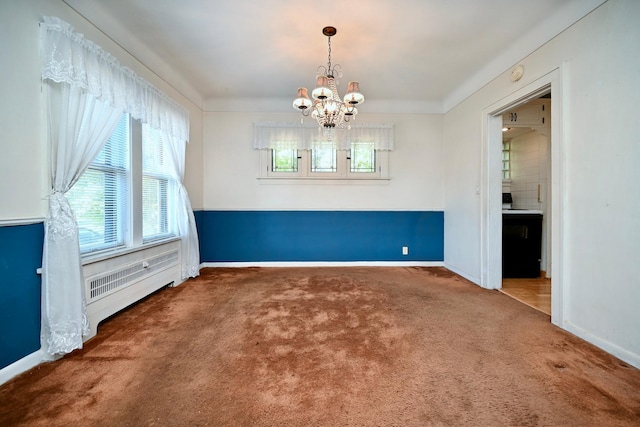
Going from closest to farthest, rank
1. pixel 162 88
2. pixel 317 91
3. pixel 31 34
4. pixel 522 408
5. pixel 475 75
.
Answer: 1. pixel 522 408
2. pixel 31 34
3. pixel 317 91
4. pixel 162 88
5. pixel 475 75

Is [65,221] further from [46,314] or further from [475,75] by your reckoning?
[475,75]

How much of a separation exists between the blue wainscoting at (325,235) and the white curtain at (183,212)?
2.38ft

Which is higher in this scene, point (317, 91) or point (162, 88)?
point (162, 88)

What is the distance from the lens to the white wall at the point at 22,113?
1564mm

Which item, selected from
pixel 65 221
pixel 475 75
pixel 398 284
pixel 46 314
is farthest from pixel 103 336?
Answer: pixel 475 75

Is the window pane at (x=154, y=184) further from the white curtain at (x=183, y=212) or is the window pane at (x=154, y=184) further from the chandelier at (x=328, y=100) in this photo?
the chandelier at (x=328, y=100)

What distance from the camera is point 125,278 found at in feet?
8.20

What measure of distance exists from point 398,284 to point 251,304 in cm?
187

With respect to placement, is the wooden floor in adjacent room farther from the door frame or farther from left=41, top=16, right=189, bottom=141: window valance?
left=41, top=16, right=189, bottom=141: window valance

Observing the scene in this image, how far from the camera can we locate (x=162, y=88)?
3133 millimetres

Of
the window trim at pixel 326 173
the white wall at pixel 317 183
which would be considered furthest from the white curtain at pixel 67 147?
the window trim at pixel 326 173

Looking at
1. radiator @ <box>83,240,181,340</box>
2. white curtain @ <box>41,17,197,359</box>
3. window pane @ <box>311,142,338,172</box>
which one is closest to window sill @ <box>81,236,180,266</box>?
radiator @ <box>83,240,181,340</box>

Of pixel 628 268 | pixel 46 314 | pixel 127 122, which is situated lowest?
pixel 46 314

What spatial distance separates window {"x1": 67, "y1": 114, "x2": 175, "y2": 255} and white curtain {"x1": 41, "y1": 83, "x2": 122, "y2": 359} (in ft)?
0.89
